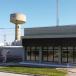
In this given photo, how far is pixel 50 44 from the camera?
46000 mm

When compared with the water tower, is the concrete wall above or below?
below

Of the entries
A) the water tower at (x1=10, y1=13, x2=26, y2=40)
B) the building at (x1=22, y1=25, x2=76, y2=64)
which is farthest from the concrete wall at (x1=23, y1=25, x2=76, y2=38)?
the water tower at (x1=10, y1=13, x2=26, y2=40)

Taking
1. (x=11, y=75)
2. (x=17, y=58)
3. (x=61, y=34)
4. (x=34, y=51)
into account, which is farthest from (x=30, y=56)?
(x=11, y=75)

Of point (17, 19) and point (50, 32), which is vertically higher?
point (17, 19)

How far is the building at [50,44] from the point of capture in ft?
145

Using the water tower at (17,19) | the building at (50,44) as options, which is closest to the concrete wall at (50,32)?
the building at (50,44)

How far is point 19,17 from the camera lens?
89.7 meters

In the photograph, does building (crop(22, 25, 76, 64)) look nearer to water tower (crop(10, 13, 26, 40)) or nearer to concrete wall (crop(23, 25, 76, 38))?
concrete wall (crop(23, 25, 76, 38))

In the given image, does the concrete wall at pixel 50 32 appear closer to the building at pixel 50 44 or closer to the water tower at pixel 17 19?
the building at pixel 50 44

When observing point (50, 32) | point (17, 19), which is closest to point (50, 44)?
point (50, 32)

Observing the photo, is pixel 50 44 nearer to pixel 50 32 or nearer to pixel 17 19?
pixel 50 32

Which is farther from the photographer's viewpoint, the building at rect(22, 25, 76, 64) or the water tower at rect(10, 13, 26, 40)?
the water tower at rect(10, 13, 26, 40)

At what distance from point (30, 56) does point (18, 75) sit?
20071 mm

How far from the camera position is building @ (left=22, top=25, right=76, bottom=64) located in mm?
44250
